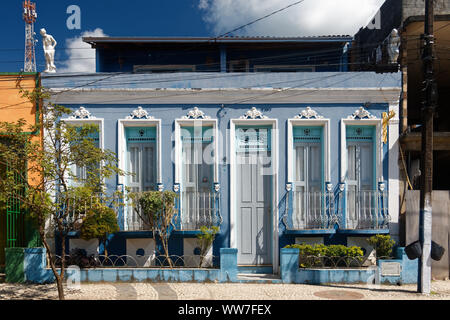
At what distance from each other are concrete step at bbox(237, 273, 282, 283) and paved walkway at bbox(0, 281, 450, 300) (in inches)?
6.9

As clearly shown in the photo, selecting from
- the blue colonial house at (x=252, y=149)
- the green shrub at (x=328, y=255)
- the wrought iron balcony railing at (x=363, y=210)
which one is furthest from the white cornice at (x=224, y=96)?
the green shrub at (x=328, y=255)

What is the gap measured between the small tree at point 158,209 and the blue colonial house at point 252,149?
436 millimetres

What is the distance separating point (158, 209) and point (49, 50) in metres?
4.83

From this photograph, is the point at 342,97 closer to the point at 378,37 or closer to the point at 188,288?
the point at 378,37

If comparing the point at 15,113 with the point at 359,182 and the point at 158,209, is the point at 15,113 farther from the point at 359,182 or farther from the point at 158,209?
the point at 359,182

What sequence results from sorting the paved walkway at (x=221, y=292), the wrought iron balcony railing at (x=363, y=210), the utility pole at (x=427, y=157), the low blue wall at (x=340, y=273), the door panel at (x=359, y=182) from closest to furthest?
the paved walkway at (x=221, y=292) → the utility pole at (x=427, y=157) → the low blue wall at (x=340, y=273) → the wrought iron balcony railing at (x=363, y=210) → the door panel at (x=359, y=182)

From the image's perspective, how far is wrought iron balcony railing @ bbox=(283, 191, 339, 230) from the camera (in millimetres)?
10109

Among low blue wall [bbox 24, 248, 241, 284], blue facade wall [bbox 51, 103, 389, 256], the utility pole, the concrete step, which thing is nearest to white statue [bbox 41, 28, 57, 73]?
blue facade wall [bbox 51, 103, 389, 256]

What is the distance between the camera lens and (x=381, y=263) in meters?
9.27

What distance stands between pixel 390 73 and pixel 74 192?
7.63 meters

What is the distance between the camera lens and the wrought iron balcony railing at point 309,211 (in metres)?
10.1

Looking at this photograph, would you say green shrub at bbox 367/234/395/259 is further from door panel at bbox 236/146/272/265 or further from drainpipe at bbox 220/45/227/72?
drainpipe at bbox 220/45/227/72

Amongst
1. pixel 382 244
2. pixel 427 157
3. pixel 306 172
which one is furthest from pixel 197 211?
pixel 427 157

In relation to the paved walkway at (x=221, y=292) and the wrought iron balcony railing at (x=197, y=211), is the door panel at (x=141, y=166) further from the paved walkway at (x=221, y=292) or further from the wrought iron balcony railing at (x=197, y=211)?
the paved walkway at (x=221, y=292)
